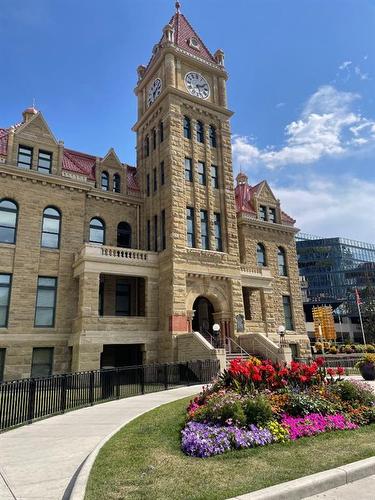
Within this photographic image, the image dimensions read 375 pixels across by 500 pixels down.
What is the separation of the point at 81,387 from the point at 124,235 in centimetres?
1702

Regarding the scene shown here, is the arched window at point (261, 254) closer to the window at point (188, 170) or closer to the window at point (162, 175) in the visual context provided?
the window at point (188, 170)

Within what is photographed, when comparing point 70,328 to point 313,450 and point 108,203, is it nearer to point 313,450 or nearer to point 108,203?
point 108,203

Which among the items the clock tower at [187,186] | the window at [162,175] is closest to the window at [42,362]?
the clock tower at [187,186]


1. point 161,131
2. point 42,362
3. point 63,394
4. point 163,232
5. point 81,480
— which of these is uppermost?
point 161,131

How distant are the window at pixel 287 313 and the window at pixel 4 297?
22.6 m

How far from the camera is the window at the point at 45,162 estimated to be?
26.4 metres

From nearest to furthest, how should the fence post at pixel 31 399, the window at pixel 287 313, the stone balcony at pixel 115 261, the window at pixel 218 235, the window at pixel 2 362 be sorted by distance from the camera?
the fence post at pixel 31 399 → the window at pixel 2 362 → the stone balcony at pixel 115 261 → the window at pixel 218 235 → the window at pixel 287 313

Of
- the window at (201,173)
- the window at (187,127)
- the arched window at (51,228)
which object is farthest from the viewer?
the window at (187,127)

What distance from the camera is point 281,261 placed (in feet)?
117

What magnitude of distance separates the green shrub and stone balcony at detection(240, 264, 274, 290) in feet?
→ 67.3

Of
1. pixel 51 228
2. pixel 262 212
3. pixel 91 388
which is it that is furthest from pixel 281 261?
pixel 91 388

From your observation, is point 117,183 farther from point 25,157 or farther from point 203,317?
point 203,317

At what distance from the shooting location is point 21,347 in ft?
73.4

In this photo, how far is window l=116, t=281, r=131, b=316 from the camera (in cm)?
2695
